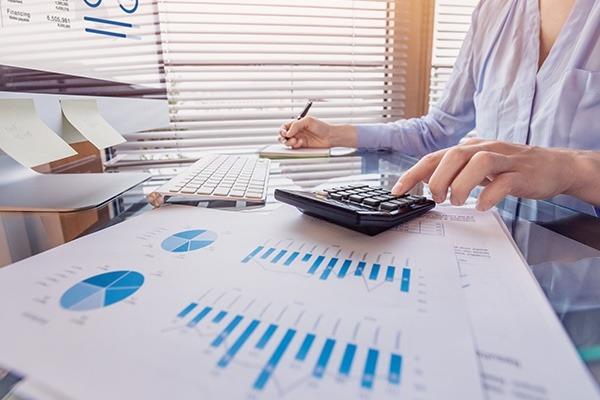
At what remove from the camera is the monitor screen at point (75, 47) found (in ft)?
1.36

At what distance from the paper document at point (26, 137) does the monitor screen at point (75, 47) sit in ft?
0.08

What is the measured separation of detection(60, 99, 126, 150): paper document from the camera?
20.4 inches

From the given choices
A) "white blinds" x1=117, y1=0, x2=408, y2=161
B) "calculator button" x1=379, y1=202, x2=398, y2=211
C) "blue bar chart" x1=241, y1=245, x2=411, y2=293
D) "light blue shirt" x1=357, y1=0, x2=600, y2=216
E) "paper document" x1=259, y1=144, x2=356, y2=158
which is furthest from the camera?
"white blinds" x1=117, y1=0, x2=408, y2=161

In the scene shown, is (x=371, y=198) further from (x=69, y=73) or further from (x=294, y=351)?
(x=69, y=73)

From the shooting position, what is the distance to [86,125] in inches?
21.3

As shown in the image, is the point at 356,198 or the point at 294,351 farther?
the point at 356,198

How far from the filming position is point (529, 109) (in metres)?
0.73

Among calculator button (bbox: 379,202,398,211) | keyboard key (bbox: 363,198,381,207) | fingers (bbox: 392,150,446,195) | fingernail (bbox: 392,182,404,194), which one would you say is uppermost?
fingers (bbox: 392,150,446,195)

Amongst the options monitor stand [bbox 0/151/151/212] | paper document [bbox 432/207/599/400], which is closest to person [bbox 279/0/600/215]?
paper document [bbox 432/207/599/400]

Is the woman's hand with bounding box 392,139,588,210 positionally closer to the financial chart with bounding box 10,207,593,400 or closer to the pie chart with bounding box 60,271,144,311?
the financial chart with bounding box 10,207,593,400

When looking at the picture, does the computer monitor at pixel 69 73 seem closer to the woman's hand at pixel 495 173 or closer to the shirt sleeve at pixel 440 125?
the woman's hand at pixel 495 173

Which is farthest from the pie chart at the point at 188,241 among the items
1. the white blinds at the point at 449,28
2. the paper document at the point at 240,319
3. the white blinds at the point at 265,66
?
the white blinds at the point at 449,28

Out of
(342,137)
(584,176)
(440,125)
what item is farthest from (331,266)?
(440,125)

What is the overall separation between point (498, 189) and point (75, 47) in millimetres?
605
